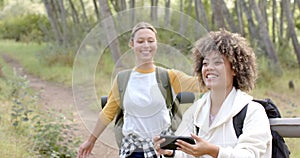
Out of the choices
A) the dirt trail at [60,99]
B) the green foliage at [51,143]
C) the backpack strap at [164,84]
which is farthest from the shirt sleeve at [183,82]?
the green foliage at [51,143]

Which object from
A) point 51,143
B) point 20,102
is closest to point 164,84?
point 51,143

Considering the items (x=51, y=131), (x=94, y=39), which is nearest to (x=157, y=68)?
(x=94, y=39)

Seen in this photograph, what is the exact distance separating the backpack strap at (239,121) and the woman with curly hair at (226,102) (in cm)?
1

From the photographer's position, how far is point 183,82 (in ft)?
9.27

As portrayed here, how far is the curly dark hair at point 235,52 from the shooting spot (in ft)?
8.55

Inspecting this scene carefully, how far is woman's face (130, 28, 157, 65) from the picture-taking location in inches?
110

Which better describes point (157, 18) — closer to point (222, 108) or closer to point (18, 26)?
point (222, 108)

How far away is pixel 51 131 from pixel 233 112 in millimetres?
4937

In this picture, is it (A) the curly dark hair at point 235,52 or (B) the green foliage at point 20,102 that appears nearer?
(A) the curly dark hair at point 235,52

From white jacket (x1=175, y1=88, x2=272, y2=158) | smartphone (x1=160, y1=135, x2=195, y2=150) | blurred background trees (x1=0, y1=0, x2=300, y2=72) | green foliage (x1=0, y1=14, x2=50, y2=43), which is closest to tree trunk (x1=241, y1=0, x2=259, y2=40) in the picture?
blurred background trees (x1=0, y1=0, x2=300, y2=72)

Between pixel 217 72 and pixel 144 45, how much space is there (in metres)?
0.43

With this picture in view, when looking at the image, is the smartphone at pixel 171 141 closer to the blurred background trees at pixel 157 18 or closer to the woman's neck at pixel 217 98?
the woman's neck at pixel 217 98

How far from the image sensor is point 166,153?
2.57 m

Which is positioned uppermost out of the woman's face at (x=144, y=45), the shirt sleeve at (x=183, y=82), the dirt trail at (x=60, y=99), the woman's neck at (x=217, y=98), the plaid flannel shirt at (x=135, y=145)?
the woman's face at (x=144, y=45)
